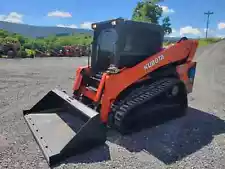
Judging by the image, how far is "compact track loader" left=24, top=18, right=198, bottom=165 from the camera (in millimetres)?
3824

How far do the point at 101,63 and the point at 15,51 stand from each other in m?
16.7

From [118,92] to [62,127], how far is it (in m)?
1.19

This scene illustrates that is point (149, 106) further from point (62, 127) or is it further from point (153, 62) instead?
point (62, 127)

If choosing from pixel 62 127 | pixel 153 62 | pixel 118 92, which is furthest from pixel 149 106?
pixel 62 127

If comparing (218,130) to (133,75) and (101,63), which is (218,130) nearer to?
(133,75)

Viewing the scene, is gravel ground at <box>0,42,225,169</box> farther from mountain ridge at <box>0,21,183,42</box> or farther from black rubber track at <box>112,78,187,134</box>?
mountain ridge at <box>0,21,183,42</box>

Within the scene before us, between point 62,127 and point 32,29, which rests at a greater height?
point 32,29

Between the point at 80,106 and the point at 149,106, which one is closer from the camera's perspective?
the point at 80,106

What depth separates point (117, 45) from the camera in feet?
15.4

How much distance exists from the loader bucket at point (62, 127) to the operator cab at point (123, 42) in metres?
1.18

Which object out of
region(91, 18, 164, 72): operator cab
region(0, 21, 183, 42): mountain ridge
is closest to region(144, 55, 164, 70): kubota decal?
region(91, 18, 164, 72): operator cab

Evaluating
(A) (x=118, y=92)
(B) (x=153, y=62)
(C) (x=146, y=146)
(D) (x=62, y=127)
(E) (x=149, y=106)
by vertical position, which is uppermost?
(B) (x=153, y=62)

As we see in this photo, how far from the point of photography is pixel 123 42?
15.5 feet

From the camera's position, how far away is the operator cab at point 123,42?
4711 millimetres
